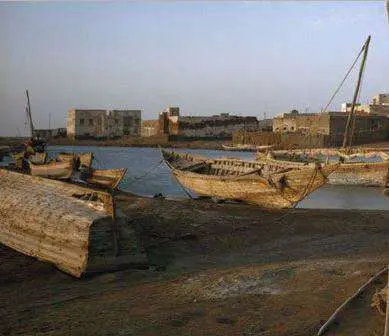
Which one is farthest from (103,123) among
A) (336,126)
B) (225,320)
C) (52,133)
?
(225,320)

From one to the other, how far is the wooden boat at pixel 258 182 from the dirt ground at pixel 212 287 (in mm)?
2440

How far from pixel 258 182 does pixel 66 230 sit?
8012mm

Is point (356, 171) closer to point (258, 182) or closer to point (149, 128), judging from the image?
point (258, 182)

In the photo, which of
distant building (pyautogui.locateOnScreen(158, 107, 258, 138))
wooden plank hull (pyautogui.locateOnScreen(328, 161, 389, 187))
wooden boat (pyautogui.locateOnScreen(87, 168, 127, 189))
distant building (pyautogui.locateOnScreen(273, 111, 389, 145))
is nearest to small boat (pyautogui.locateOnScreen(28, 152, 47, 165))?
wooden boat (pyautogui.locateOnScreen(87, 168, 127, 189))

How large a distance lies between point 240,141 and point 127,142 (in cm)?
2572

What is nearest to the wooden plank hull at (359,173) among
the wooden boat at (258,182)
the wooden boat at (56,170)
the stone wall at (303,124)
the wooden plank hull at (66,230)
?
the wooden boat at (258,182)

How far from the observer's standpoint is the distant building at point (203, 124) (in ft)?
260

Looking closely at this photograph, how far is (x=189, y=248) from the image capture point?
10.4 metres

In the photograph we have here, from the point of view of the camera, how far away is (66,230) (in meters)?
8.62

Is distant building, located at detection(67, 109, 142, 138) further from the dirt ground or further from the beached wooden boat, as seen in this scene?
the dirt ground

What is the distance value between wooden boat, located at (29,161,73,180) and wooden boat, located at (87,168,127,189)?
106 centimetres

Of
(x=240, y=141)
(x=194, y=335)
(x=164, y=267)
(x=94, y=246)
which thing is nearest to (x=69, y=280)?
(x=94, y=246)

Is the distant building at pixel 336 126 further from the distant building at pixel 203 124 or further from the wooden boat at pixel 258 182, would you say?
the wooden boat at pixel 258 182

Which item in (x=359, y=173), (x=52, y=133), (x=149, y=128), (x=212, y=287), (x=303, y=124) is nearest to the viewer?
(x=212, y=287)
